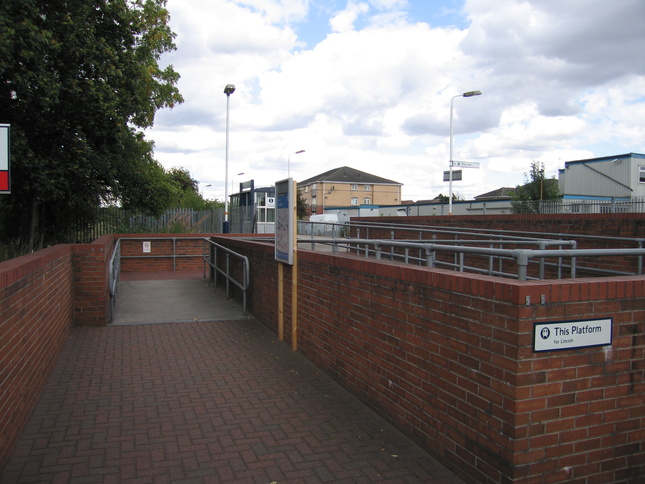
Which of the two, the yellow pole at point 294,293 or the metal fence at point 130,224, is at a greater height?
the metal fence at point 130,224

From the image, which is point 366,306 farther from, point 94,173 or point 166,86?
point 166,86

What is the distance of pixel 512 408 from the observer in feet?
10.2

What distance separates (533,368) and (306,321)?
148 inches

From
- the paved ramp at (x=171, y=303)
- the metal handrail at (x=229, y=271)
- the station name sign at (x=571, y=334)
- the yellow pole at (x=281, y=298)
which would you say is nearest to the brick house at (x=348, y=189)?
the metal handrail at (x=229, y=271)

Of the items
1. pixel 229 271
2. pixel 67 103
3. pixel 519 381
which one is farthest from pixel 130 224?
pixel 519 381

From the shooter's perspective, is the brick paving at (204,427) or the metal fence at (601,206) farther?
the metal fence at (601,206)

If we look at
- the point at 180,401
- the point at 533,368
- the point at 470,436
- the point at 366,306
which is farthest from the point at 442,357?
the point at 180,401

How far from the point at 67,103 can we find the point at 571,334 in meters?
11.8

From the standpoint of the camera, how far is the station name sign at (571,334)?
3113 mm

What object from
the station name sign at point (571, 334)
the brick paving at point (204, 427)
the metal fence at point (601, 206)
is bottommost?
the brick paving at point (204, 427)

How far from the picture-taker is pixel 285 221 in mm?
7059

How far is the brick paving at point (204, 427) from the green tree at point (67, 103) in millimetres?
5927

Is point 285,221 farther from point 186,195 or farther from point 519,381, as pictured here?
point 186,195

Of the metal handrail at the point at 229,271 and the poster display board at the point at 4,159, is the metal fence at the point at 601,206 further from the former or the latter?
the poster display board at the point at 4,159
